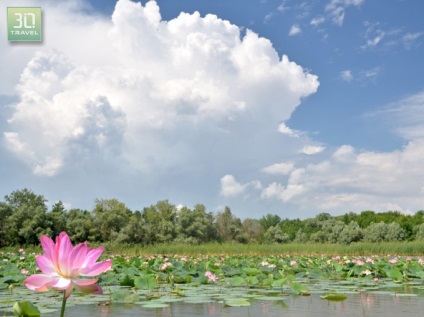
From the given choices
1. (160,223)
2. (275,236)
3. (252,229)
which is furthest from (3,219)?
(275,236)

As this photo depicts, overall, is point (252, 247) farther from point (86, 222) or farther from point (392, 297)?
point (392, 297)

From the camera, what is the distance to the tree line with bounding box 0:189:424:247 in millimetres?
27078

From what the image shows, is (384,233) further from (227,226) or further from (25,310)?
(25,310)

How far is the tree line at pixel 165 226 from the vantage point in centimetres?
2708

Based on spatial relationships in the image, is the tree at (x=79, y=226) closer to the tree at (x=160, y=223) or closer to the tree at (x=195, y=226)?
the tree at (x=160, y=223)

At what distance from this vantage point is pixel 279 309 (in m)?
4.14

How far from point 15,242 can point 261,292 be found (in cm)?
2420

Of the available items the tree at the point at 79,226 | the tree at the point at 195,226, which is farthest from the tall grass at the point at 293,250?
the tree at the point at 195,226

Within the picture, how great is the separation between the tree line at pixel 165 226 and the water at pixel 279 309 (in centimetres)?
2343

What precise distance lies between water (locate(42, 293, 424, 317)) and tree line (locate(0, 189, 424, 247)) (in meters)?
23.4

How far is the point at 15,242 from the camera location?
26.7 meters

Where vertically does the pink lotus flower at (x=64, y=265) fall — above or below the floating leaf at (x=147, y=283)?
above

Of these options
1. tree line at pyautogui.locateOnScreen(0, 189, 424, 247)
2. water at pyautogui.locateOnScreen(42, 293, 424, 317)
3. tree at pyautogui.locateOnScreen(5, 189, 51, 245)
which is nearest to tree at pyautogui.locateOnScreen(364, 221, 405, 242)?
tree line at pyautogui.locateOnScreen(0, 189, 424, 247)

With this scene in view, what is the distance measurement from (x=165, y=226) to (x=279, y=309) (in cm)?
2991
